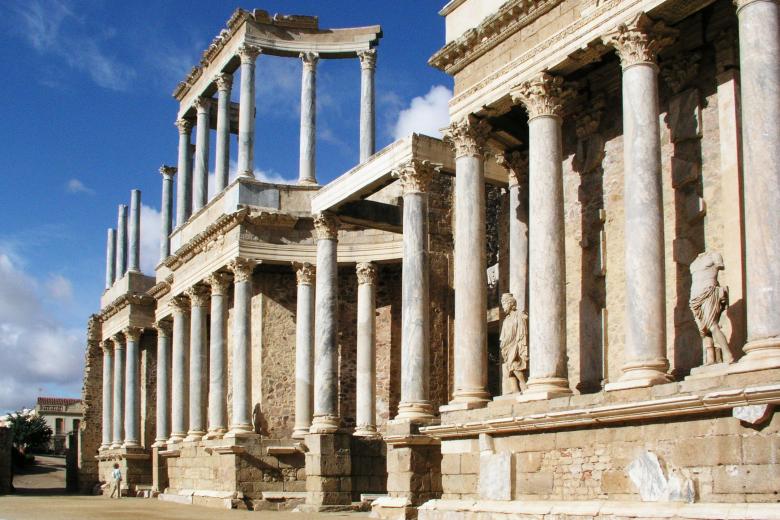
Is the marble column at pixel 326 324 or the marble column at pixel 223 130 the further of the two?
the marble column at pixel 223 130

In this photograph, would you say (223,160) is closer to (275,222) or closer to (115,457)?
(275,222)

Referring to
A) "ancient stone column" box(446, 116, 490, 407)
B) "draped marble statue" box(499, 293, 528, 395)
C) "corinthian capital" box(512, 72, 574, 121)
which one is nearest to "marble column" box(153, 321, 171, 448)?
"ancient stone column" box(446, 116, 490, 407)

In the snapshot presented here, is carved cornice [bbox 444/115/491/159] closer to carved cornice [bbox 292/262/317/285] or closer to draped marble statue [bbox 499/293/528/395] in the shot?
draped marble statue [bbox 499/293/528/395]

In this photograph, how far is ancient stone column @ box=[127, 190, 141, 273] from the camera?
42688 mm

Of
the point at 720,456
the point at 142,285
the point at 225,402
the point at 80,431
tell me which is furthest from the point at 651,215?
the point at 80,431

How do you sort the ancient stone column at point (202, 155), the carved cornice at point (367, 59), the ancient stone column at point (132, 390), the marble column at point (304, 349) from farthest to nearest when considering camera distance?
1. the ancient stone column at point (132, 390)
2. the ancient stone column at point (202, 155)
3. the carved cornice at point (367, 59)
4. the marble column at point (304, 349)

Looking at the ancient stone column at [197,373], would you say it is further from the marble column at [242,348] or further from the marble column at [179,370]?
the marble column at [242,348]

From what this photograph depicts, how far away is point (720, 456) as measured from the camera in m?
12.5

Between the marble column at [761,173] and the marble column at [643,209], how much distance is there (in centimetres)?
181

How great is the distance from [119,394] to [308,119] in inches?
680

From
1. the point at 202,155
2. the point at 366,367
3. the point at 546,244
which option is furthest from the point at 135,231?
the point at 546,244

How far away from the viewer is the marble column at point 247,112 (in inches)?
1157

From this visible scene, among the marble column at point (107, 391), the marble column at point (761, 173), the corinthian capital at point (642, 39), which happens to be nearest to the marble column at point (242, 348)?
the corinthian capital at point (642, 39)

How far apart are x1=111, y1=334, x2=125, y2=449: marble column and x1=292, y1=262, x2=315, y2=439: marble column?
15.9 meters
